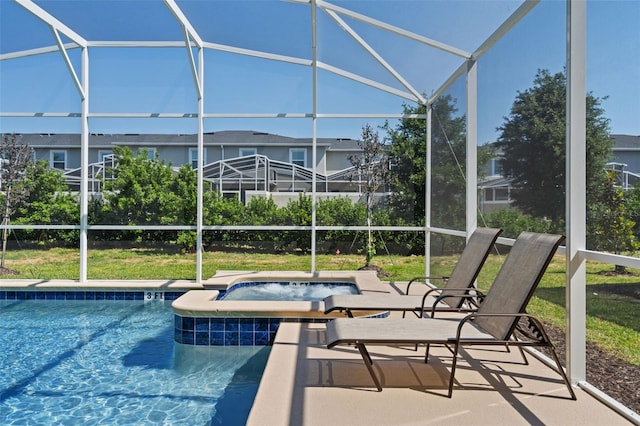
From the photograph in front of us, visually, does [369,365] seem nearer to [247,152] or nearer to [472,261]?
[472,261]

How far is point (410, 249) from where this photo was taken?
8695 mm

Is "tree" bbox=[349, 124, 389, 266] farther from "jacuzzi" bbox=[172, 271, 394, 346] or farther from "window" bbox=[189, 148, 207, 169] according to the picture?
"jacuzzi" bbox=[172, 271, 394, 346]

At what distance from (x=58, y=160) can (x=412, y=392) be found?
7.45 m

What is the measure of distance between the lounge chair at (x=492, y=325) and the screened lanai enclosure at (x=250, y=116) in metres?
2.54

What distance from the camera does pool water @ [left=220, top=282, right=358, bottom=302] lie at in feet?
24.9

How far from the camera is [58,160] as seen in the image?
8156mm

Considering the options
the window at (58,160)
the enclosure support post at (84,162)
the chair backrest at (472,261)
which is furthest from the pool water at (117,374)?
Answer: the window at (58,160)

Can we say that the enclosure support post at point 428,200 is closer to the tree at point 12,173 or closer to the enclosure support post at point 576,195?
the enclosure support post at point 576,195

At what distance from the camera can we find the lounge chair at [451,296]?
13.0 feet

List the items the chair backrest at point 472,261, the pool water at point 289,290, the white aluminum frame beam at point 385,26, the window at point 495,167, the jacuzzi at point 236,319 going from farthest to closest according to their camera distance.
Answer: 1. the pool water at point 289,290
2. the white aluminum frame beam at point 385,26
3. the window at point 495,167
4. the jacuzzi at point 236,319
5. the chair backrest at point 472,261

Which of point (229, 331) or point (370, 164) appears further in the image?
point (370, 164)

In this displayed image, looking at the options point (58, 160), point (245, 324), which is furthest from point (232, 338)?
point (58, 160)

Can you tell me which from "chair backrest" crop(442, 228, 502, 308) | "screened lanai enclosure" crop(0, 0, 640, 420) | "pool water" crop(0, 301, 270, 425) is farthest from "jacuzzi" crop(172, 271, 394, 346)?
"screened lanai enclosure" crop(0, 0, 640, 420)

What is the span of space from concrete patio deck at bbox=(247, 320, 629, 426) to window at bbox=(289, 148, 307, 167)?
5060mm
